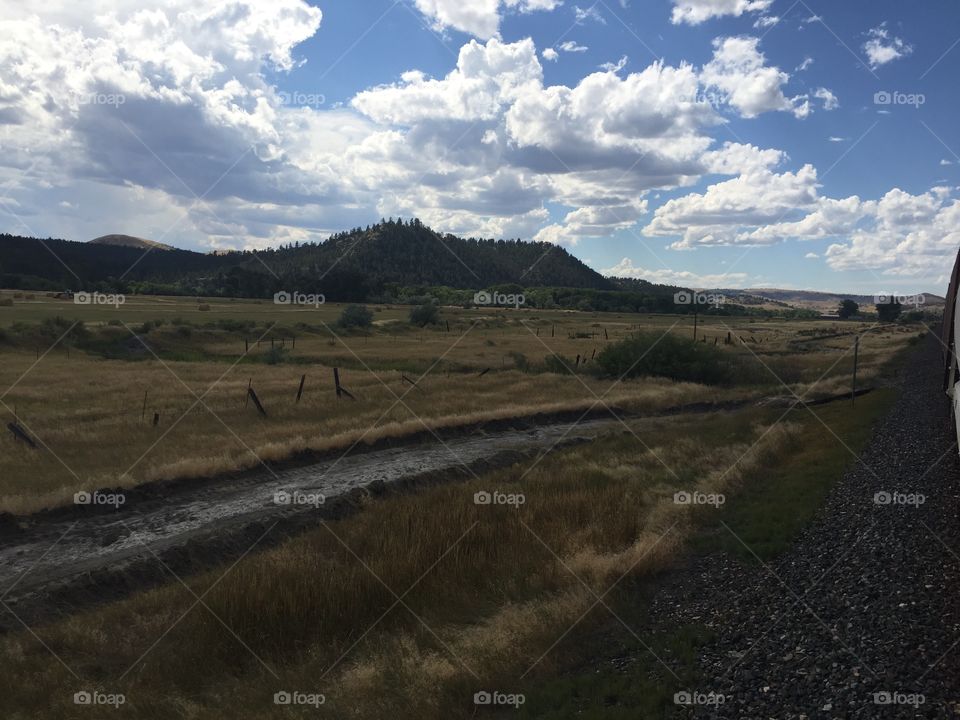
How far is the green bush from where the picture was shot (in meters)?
49.1

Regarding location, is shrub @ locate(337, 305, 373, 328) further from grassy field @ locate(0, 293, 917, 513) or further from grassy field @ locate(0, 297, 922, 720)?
grassy field @ locate(0, 297, 922, 720)

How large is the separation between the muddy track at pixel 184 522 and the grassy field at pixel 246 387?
979 mm

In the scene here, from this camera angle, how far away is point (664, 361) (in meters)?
49.7

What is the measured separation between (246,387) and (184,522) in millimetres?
21331

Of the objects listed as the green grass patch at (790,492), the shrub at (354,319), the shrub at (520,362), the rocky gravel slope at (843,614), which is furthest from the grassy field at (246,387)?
the rocky gravel slope at (843,614)

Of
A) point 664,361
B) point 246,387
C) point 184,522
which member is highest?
point 664,361

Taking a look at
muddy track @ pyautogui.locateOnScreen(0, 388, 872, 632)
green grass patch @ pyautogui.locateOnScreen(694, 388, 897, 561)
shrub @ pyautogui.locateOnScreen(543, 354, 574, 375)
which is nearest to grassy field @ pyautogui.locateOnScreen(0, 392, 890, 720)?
green grass patch @ pyautogui.locateOnScreen(694, 388, 897, 561)

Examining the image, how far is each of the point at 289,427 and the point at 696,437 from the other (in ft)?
59.9

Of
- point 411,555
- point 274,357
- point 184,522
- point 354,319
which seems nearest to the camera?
point 411,555

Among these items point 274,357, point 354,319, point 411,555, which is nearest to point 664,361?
point 274,357

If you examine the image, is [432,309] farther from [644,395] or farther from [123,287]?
[123,287]

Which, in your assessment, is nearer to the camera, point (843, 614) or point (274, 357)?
point (843, 614)

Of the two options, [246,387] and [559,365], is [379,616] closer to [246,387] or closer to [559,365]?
[246,387]

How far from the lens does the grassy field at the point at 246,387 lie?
21.7 meters
